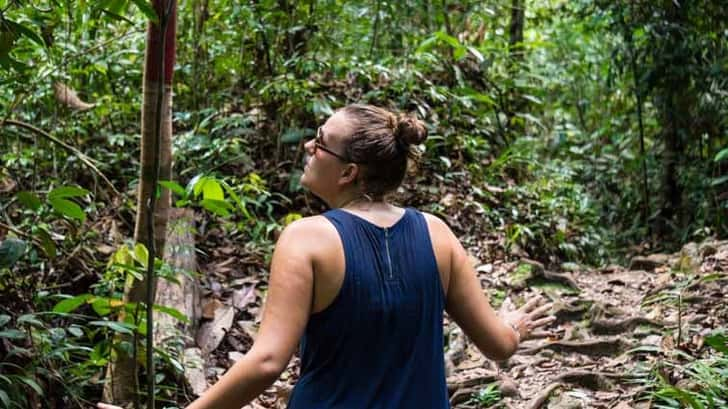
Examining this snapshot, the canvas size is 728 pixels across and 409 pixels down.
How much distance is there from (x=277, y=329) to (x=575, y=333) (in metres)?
3.37

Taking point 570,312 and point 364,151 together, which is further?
point 570,312

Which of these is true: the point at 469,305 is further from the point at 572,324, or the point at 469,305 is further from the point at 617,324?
the point at 572,324

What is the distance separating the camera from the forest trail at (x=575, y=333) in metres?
4.07

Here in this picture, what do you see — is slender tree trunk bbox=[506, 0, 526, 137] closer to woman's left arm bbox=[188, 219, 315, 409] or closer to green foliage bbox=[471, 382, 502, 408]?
green foliage bbox=[471, 382, 502, 408]

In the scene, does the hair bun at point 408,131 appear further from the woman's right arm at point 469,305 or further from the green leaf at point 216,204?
the green leaf at point 216,204

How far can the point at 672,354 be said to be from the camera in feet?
13.4

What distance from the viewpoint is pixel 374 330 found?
211cm

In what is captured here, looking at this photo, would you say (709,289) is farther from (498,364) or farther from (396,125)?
(396,125)

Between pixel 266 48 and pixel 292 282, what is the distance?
5606 millimetres

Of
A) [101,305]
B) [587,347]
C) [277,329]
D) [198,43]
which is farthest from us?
[198,43]


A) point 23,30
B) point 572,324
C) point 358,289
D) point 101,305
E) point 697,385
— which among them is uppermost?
point 23,30

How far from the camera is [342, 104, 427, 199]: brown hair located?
226 cm

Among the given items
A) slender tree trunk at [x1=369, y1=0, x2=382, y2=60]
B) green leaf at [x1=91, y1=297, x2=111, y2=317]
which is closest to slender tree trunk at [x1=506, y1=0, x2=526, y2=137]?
slender tree trunk at [x1=369, y1=0, x2=382, y2=60]

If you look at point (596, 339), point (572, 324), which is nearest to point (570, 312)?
point (572, 324)
